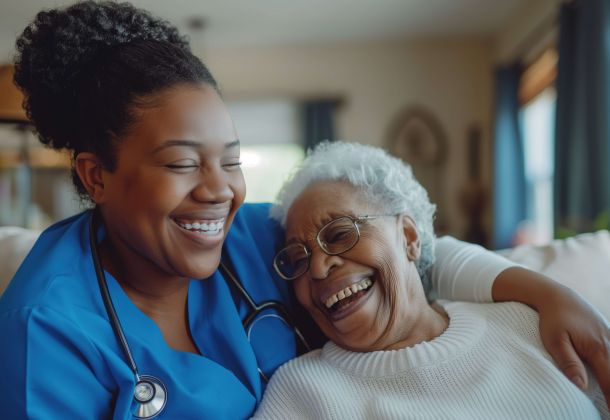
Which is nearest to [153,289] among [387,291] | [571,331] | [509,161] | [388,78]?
[387,291]

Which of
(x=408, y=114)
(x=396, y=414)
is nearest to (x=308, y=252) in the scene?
(x=396, y=414)

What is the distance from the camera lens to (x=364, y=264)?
1221 mm

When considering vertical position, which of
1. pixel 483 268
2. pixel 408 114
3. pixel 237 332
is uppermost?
pixel 408 114

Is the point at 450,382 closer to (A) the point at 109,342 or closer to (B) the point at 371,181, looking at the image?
(B) the point at 371,181

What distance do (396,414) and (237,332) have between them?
1.21 feet

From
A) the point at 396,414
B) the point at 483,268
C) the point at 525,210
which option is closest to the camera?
the point at 396,414

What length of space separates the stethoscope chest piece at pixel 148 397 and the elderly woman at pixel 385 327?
0.23m

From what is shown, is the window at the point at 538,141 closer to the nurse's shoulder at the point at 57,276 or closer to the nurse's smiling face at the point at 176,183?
the nurse's smiling face at the point at 176,183

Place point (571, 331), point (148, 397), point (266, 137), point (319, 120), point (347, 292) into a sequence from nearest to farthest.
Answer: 1. point (148, 397)
2. point (571, 331)
3. point (347, 292)
4. point (319, 120)
5. point (266, 137)

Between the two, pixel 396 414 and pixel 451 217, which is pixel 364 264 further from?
pixel 451 217

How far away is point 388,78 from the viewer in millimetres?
6250

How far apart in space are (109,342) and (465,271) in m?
0.83

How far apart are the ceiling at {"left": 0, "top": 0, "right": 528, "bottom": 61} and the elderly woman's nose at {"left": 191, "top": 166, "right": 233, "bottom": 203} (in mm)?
3967

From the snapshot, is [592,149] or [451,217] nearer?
[592,149]
